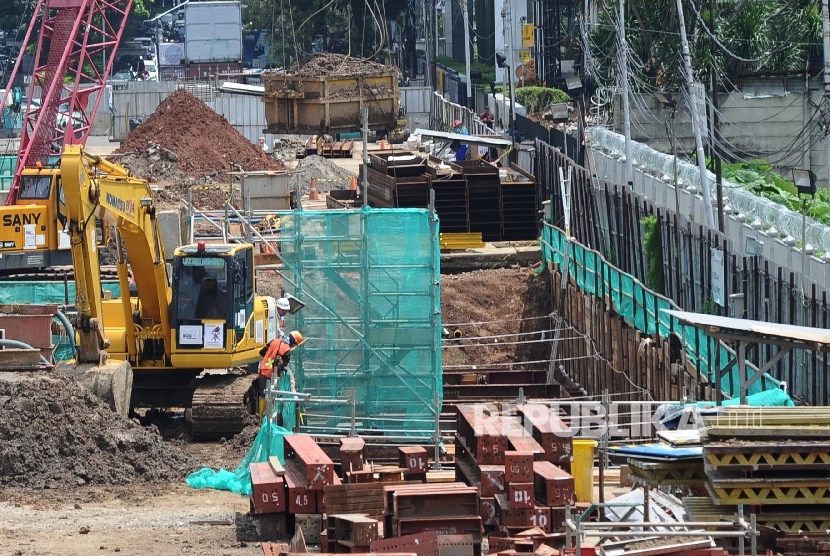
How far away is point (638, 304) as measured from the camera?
2678 centimetres

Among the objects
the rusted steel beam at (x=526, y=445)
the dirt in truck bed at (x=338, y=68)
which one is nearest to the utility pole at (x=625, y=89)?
the rusted steel beam at (x=526, y=445)

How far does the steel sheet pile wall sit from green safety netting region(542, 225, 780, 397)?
0.07ft

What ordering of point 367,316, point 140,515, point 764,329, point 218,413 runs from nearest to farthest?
point 764,329 < point 140,515 < point 218,413 < point 367,316

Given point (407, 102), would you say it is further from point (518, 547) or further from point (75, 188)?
point (518, 547)

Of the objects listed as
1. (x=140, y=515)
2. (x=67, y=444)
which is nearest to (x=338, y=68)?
(x=67, y=444)

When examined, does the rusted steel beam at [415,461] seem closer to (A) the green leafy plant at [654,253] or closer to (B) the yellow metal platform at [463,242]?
(A) the green leafy plant at [654,253]

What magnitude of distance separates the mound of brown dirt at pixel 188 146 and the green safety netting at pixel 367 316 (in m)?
29.8

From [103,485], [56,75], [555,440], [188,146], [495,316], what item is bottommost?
[495,316]

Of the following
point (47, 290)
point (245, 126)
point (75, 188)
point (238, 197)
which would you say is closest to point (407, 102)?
point (245, 126)

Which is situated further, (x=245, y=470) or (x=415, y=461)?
(x=245, y=470)

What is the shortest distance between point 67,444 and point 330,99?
33.5 m

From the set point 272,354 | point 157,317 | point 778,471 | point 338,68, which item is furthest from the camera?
point 338,68

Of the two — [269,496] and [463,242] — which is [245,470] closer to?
[269,496]

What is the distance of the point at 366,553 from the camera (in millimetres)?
14414
